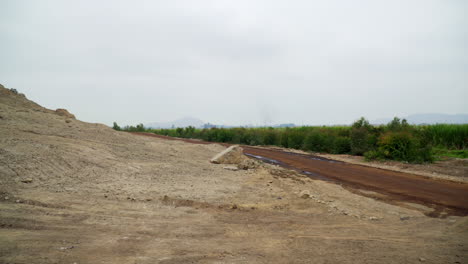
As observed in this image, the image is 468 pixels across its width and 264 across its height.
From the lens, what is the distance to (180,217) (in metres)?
6.52

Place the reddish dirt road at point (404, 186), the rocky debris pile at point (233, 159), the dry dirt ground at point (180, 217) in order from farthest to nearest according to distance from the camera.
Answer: the rocky debris pile at point (233, 159) → the reddish dirt road at point (404, 186) → the dry dirt ground at point (180, 217)

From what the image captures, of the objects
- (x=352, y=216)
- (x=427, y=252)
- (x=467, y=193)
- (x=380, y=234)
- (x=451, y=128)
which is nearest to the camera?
(x=427, y=252)

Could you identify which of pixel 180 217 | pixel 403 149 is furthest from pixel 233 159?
pixel 403 149

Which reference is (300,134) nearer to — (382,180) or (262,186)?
(382,180)

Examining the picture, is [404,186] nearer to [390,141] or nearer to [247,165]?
[247,165]

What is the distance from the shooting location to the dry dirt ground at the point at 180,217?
4535 mm

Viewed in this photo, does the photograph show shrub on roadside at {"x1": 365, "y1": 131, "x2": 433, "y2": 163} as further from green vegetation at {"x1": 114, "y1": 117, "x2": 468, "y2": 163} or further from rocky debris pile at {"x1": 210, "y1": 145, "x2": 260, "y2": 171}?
rocky debris pile at {"x1": 210, "y1": 145, "x2": 260, "y2": 171}

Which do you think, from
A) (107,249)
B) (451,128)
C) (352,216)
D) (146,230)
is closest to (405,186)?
(352,216)

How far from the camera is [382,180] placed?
12.9 meters

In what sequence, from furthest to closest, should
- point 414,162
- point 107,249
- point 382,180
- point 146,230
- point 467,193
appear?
point 414,162 < point 382,180 < point 467,193 < point 146,230 < point 107,249

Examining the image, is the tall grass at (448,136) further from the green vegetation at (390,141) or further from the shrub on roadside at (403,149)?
the shrub on roadside at (403,149)

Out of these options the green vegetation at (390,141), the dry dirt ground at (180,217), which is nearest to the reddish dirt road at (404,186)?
the dry dirt ground at (180,217)

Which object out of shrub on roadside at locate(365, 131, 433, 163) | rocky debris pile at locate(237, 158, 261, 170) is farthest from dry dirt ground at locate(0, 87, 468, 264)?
shrub on roadside at locate(365, 131, 433, 163)

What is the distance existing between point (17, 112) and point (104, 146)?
4953 millimetres
